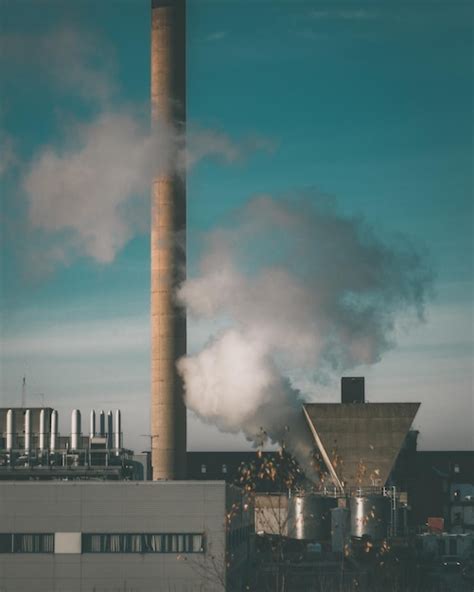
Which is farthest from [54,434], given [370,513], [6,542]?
[370,513]

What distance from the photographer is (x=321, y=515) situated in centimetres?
8275

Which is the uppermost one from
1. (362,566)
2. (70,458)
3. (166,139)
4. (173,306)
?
(166,139)

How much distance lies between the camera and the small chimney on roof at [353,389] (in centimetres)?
8806

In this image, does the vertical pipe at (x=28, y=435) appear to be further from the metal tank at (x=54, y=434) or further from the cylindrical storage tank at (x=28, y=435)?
the metal tank at (x=54, y=434)

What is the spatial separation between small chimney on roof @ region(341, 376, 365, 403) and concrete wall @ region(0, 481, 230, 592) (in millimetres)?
37654

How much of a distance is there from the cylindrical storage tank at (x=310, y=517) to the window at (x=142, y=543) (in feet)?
103

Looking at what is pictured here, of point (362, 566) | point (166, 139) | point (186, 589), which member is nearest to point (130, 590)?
point (186, 589)

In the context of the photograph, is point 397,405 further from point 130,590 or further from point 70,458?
point 130,590

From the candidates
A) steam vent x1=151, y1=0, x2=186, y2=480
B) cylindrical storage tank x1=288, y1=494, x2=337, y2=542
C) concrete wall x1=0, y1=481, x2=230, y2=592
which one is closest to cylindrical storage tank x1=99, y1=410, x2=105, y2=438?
concrete wall x1=0, y1=481, x2=230, y2=592

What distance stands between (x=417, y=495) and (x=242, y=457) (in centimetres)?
1889

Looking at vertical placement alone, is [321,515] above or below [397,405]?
below

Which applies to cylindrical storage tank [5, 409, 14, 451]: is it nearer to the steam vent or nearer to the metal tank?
the metal tank

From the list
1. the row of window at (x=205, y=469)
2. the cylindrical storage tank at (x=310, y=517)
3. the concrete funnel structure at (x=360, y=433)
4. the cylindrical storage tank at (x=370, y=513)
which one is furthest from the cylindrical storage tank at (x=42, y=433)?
the row of window at (x=205, y=469)

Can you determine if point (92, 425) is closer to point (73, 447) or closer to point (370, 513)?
point (73, 447)
